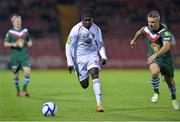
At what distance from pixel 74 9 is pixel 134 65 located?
6.44 metres

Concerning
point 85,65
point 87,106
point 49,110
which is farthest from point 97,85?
point 49,110

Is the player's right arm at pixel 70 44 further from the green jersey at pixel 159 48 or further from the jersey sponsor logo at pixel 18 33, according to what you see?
the jersey sponsor logo at pixel 18 33

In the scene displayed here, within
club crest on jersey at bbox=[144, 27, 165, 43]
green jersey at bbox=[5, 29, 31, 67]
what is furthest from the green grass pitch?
club crest on jersey at bbox=[144, 27, 165, 43]

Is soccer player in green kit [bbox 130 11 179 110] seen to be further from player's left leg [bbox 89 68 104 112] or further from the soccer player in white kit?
player's left leg [bbox 89 68 104 112]

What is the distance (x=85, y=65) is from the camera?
1393 centimetres

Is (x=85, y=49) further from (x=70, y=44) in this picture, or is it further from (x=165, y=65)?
(x=165, y=65)

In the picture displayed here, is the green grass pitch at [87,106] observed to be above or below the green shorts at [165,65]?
below

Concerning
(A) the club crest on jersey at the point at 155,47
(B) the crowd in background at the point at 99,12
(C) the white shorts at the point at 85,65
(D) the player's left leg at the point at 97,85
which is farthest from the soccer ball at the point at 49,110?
(B) the crowd in background at the point at 99,12

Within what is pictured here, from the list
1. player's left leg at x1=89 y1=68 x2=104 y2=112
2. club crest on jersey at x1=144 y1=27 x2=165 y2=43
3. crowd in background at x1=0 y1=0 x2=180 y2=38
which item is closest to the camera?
player's left leg at x1=89 y1=68 x2=104 y2=112

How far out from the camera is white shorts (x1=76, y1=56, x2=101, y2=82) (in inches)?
541

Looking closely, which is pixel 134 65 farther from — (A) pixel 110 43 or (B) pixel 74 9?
(B) pixel 74 9

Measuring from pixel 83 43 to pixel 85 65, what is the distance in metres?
0.51

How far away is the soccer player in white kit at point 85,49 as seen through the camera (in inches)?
538

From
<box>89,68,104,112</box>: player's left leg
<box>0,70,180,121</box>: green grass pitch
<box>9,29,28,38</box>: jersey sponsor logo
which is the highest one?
<box>9,29,28,38</box>: jersey sponsor logo
